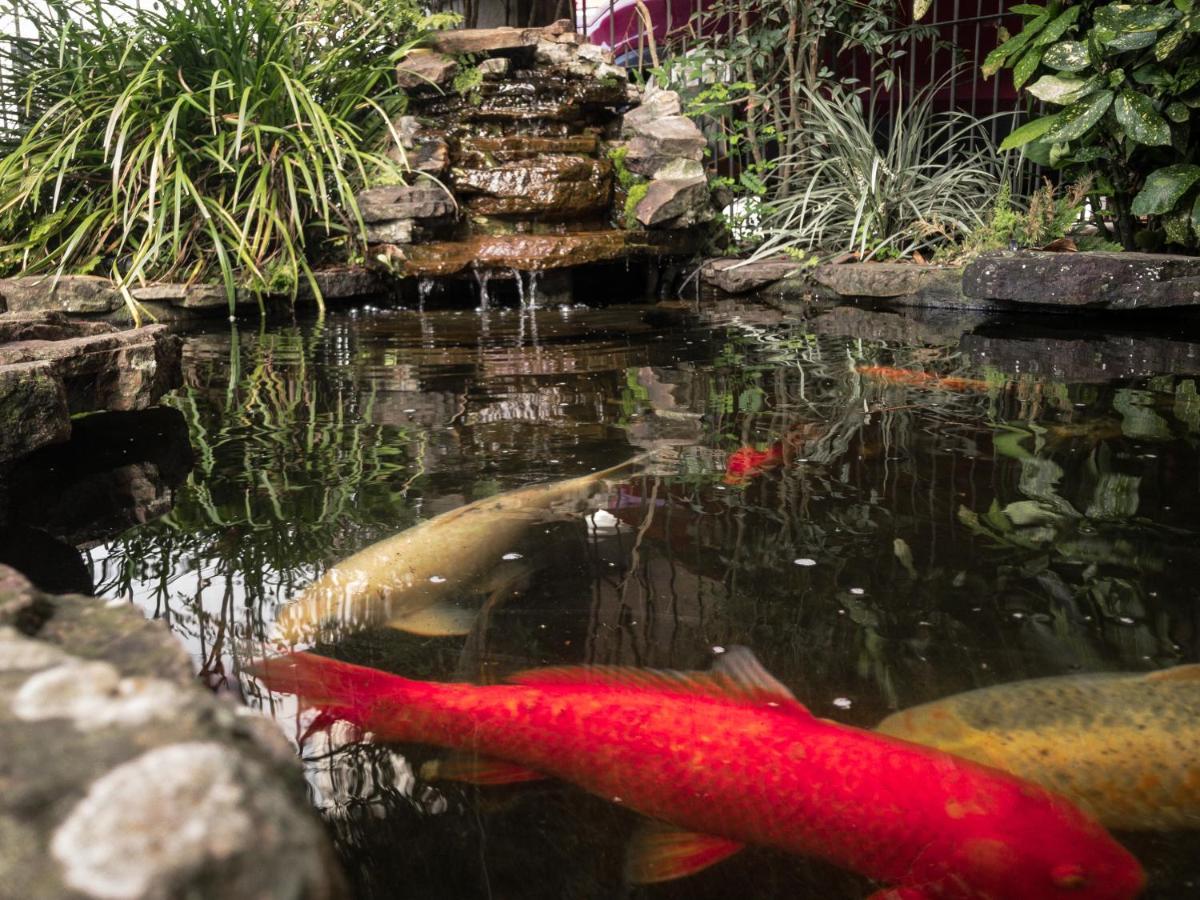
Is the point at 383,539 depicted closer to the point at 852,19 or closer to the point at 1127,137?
the point at 1127,137

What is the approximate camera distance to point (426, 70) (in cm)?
761

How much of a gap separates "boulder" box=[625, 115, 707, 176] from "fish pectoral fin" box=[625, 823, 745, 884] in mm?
7025

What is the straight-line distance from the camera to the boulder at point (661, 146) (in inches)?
301

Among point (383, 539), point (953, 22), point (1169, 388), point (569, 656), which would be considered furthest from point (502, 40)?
point (569, 656)

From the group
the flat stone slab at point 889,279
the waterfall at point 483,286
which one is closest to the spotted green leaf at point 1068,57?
the flat stone slab at point 889,279

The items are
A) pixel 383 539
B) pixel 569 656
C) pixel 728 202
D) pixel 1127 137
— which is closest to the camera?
pixel 569 656

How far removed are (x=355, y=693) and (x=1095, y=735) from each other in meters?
1.02

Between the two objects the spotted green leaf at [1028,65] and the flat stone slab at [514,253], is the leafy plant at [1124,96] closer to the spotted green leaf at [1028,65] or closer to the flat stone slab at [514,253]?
the spotted green leaf at [1028,65]

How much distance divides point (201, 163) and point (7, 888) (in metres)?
7.71

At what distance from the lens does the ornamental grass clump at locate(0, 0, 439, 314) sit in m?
6.71

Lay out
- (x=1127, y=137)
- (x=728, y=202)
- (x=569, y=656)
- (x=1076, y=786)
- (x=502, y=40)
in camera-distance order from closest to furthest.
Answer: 1. (x=1076, y=786)
2. (x=569, y=656)
3. (x=1127, y=137)
4. (x=502, y=40)
5. (x=728, y=202)

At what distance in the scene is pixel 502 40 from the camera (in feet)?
25.5

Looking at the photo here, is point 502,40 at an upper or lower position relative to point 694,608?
upper

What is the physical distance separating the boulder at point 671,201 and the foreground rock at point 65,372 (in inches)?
182
